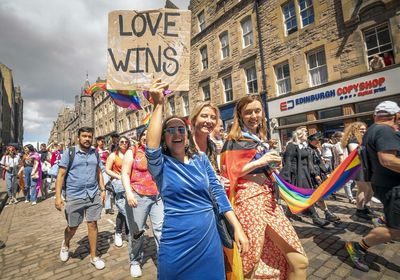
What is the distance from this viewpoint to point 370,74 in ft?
33.7

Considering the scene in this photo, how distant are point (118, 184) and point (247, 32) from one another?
Result: 14169mm

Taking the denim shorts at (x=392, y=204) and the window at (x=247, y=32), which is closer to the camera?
the denim shorts at (x=392, y=204)

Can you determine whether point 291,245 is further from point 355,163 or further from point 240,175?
point 355,163

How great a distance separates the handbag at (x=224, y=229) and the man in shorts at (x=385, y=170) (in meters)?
1.99

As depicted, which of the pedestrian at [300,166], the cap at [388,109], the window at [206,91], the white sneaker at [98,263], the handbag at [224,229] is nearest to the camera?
the handbag at [224,229]

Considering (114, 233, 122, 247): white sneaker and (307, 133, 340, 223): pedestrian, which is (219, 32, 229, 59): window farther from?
(114, 233, 122, 247): white sneaker

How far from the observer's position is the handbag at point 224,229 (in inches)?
72.6

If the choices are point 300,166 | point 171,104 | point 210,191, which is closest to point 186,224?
point 210,191

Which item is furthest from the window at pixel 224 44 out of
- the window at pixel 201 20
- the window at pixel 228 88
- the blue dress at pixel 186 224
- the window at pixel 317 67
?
the blue dress at pixel 186 224

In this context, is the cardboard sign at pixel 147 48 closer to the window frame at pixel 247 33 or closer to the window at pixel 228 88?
the window frame at pixel 247 33

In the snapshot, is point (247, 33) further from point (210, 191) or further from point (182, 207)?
point (182, 207)

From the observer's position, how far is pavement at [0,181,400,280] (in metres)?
3.15

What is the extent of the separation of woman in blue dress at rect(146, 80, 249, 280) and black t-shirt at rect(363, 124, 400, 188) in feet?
6.78

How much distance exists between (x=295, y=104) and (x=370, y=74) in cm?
359
